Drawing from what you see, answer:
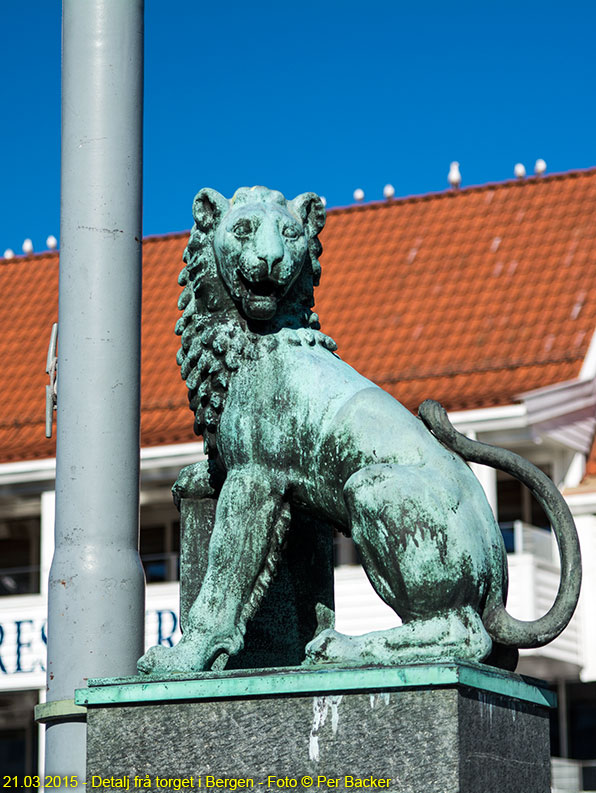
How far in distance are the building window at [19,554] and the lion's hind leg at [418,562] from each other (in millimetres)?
20407

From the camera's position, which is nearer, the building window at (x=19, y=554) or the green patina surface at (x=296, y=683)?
the green patina surface at (x=296, y=683)

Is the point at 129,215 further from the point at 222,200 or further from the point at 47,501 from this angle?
the point at 47,501

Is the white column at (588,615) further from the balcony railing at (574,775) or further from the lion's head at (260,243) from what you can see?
the lion's head at (260,243)

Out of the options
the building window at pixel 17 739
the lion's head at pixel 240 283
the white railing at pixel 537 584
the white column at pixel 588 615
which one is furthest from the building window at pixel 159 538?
the lion's head at pixel 240 283

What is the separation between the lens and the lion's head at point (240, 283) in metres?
5.07

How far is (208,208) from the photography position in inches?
208

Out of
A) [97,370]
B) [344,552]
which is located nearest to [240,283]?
[97,370]

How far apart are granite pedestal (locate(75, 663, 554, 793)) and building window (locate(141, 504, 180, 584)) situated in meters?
19.5

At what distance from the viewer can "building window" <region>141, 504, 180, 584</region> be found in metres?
24.9

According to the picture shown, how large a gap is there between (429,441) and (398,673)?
78 cm

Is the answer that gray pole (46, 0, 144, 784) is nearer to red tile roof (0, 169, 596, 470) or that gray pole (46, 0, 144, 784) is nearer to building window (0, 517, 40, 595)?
red tile roof (0, 169, 596, 470)

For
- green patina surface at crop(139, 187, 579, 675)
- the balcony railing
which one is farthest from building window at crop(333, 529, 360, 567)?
green patina surface at crop(139, 187, 579, 675)

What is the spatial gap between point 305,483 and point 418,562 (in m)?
0.44

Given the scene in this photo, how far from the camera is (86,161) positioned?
19.7ft
